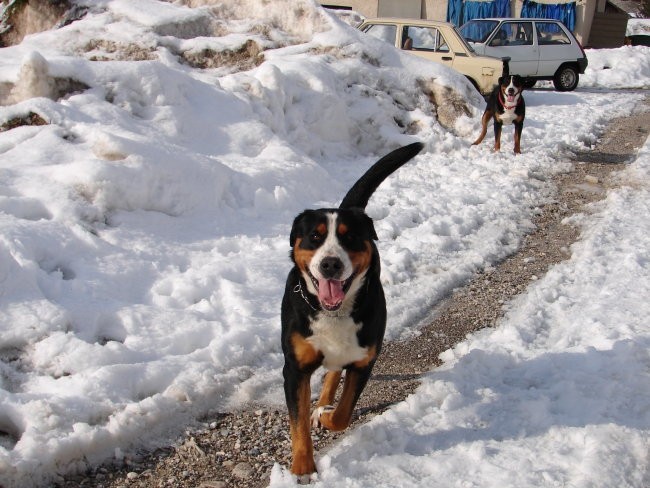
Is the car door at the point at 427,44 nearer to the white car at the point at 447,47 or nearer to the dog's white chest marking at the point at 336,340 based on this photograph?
the white car at the point at 447,47

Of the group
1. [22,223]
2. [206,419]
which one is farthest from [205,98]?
[206,419]

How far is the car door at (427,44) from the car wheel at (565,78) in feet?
19.5

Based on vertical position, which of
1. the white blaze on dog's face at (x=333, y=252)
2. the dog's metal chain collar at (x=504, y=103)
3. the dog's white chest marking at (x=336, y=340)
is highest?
the white blaze on dog's face at (x=333, y=252)

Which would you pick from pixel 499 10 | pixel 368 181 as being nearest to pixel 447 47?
pixel 368 181

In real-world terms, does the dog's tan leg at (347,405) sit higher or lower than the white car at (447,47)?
higher

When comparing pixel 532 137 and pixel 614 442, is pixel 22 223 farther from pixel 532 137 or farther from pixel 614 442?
pixel 532 137

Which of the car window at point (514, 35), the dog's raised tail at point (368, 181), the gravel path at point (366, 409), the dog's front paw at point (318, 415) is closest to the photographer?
the gravel path at point (366, 409)

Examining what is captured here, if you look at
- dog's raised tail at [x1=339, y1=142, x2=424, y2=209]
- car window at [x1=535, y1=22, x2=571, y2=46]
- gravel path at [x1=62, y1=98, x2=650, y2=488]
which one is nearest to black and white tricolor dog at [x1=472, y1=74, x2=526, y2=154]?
gravel path at [x1=62, y1=98, x2=650, y2=488]

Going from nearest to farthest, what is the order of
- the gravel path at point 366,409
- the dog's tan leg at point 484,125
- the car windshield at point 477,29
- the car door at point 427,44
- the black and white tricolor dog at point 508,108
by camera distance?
the gravel path at point 366,409
the black and white tricolor dog at point 508,108
the dog's tan leg at point 484,125
the car door at point 427,44
the car windshield at point 477,29

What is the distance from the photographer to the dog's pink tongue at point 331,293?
326 centimetres

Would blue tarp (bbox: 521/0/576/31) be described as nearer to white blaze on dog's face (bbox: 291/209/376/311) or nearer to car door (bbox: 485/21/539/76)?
car door (bbox: 485/21/539/76)

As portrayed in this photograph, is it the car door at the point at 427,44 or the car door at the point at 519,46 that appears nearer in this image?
the car door at the point at 427,44

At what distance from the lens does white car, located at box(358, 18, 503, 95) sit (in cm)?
1512

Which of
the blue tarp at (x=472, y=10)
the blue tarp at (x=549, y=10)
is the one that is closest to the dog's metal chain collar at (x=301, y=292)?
the blue tarp at (x=472, y=10)
